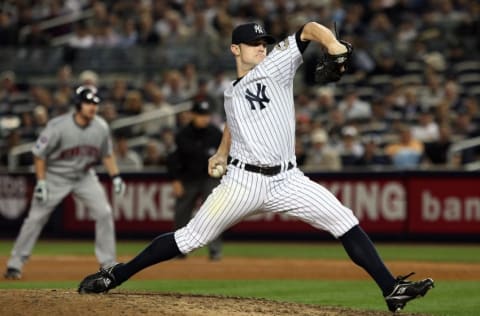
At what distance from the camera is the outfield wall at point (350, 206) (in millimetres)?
17281

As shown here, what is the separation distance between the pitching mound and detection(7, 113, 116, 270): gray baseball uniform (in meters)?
3.41

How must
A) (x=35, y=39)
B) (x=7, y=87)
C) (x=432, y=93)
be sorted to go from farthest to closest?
(x=35, y=39)
(x=7, y=87)
(x=432, y=93)

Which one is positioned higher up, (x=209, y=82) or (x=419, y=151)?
(x=209, y=82)

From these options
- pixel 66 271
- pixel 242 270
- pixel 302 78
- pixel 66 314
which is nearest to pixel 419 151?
pixel 302 78

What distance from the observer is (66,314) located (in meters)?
7.43

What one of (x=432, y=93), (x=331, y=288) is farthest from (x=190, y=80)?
(x=331, y=288)

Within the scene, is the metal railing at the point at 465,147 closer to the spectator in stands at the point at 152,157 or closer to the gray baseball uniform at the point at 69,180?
the spectator in stands at the point at 152,157

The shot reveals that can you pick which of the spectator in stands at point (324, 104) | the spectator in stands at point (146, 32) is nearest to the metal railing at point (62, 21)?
the spectator in stands at point (146, 32)

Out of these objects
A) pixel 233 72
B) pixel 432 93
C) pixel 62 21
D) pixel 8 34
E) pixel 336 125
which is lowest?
pixel 336 125

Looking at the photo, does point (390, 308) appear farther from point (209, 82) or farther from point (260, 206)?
point (209, 82)

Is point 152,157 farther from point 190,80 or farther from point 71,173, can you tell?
point 71,173

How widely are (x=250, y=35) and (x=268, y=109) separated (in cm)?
57

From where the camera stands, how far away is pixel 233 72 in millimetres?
22266

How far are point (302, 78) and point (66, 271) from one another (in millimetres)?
10287
